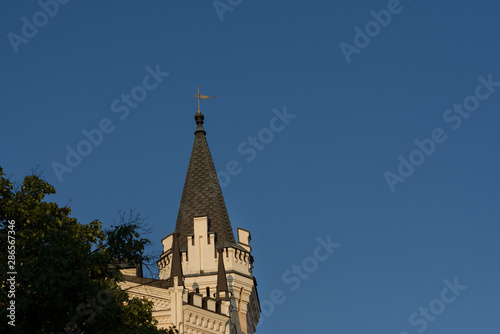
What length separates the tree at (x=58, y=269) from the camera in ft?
71.4

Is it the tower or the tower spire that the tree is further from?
the tower spire

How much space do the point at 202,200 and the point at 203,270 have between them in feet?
16.3

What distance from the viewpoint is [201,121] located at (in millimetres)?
50250

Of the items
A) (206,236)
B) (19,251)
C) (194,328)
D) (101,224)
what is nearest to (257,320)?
(206,236)

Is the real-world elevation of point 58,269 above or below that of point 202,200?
below

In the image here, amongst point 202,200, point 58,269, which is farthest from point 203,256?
point 58,269

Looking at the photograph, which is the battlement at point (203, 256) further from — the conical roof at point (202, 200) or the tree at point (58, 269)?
the tree at point (58, 269)

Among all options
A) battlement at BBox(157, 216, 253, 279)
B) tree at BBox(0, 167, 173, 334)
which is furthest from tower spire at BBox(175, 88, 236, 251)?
tree at BBox(0, 167, 173, 334)

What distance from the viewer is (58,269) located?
71.9 feet

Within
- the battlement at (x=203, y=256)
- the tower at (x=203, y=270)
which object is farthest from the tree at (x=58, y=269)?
the battlement at (x=203, y=256)

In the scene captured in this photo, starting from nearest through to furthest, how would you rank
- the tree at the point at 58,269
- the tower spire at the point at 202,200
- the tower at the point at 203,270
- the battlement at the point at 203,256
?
the tree at the point at 58,269 < the tower at the point at 203,270 < the battlement at the point at 203,256 < the tower spire at the point at 202,200

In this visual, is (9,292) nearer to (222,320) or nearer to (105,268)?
(105,268)

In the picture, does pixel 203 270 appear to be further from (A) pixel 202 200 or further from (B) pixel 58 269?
(B) pixel 58 269

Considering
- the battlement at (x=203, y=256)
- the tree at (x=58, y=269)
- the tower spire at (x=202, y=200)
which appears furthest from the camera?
the tower spire at (x=202, y=200)
